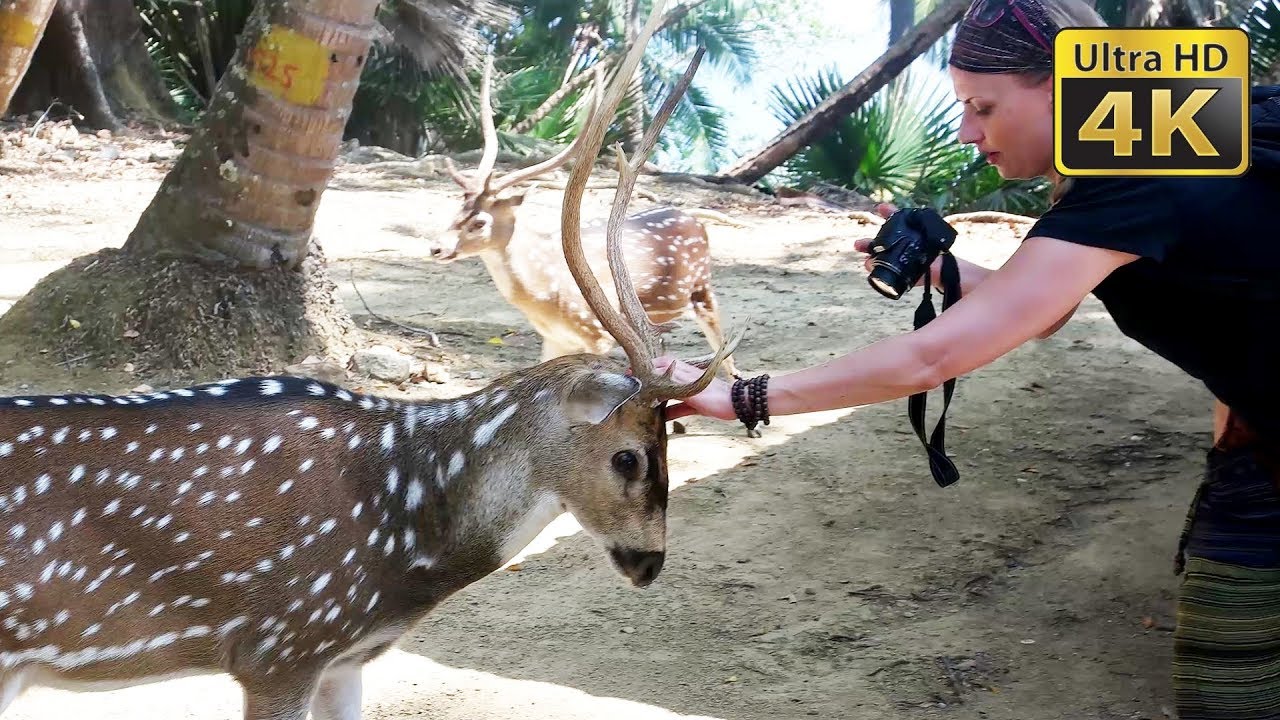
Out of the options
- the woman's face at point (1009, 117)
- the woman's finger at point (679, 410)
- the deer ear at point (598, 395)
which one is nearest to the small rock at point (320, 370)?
the deer ear at point (598, 395)

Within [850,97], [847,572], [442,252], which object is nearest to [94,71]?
[442,252]

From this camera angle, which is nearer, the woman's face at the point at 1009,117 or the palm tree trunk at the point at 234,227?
the woman's face at the point at 1009,117

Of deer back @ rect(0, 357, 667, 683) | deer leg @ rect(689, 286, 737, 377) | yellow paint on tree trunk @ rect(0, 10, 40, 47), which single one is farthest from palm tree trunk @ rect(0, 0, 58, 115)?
deer leg @ rect(689, 286, 737, 377)

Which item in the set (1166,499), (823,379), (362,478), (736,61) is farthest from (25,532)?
(736,61)

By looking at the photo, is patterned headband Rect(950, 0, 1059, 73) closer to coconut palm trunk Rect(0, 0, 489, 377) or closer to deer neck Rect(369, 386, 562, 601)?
deer neck Rect(369, 386, 562, 601)

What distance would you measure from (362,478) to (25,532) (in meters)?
0.79

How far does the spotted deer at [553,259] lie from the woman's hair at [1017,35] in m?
4.15

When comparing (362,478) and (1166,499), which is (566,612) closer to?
(362,478)

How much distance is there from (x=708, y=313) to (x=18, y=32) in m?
4.25

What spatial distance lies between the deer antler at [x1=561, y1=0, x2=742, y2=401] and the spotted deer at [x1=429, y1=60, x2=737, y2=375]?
3.45m

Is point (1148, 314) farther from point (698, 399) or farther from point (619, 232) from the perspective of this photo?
point (619, 232)

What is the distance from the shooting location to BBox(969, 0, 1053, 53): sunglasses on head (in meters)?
2.87

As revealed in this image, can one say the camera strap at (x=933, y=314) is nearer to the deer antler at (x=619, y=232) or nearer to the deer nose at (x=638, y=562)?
the deer antler at (x=619, y=232)

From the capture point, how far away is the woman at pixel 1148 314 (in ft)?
9.17
